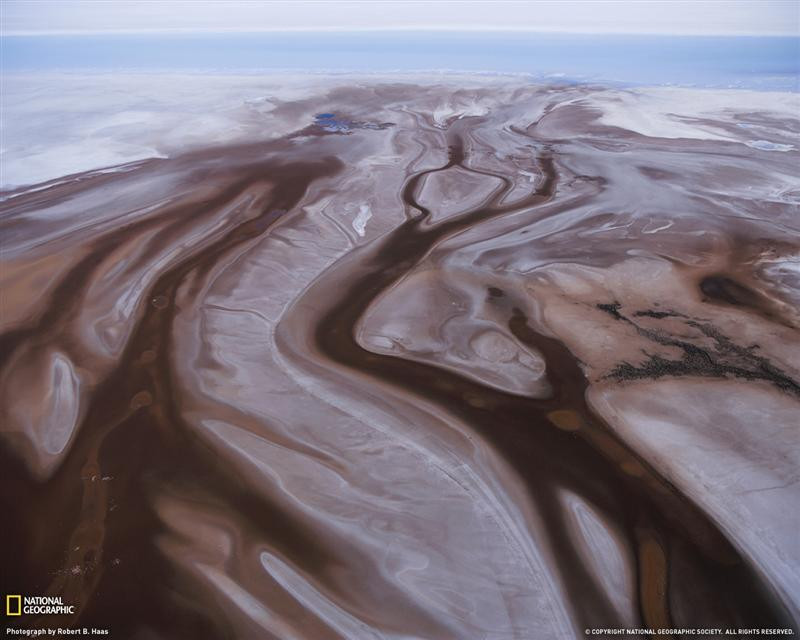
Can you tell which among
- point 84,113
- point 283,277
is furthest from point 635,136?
point 84,113

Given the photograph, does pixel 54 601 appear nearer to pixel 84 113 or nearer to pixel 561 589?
pixel 561 589

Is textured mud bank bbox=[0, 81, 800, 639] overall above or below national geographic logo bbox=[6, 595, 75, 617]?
above

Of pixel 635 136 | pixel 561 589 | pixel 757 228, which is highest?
pixel 635 136

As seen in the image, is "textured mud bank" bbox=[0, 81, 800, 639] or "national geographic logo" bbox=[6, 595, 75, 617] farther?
"textured mud bank" bbox=[0, 81, 800, 639]

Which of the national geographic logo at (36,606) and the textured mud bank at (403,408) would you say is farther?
the textured mud bank at (403,408)

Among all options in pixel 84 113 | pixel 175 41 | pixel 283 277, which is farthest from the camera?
pixel 175 41
